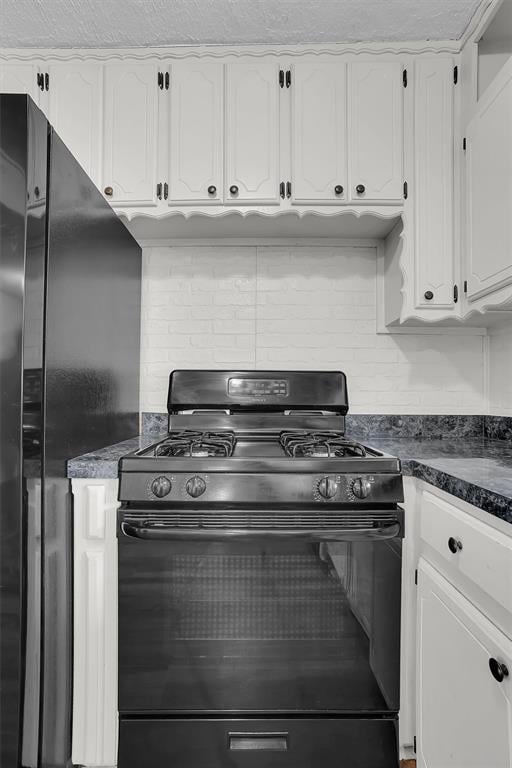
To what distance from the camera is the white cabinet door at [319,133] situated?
1.81 m

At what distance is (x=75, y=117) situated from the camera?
1844mm

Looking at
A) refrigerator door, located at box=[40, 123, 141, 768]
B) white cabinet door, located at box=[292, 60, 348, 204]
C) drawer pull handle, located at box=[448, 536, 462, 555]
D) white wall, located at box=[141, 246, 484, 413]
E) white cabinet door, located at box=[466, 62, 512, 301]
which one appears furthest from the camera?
white wall, located at box=[141, 246, 484, 413]

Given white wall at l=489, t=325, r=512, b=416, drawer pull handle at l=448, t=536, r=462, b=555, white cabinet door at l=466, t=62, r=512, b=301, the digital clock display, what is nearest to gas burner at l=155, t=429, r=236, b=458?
the digital clock display

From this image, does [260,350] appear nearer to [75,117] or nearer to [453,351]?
[453,351]

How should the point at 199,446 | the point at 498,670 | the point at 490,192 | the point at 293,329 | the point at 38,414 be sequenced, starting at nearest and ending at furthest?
the point at 498,670 → the point at 38,414 → the point at 199,446 → the point at 490,192 → the point at 293,329

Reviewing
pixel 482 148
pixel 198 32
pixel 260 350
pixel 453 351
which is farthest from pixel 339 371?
pixel 198 32

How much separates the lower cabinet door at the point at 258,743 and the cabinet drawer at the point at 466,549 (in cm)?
50

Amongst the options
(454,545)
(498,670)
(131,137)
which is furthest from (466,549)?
(131,137)

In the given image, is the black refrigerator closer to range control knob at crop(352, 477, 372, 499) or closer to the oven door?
the oven door

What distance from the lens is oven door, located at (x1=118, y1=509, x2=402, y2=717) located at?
4.11ft

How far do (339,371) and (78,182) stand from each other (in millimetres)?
1263

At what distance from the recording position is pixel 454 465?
50.7 inches

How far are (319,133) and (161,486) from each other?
146cm

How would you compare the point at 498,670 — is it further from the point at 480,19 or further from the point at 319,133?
the point at 480,19
